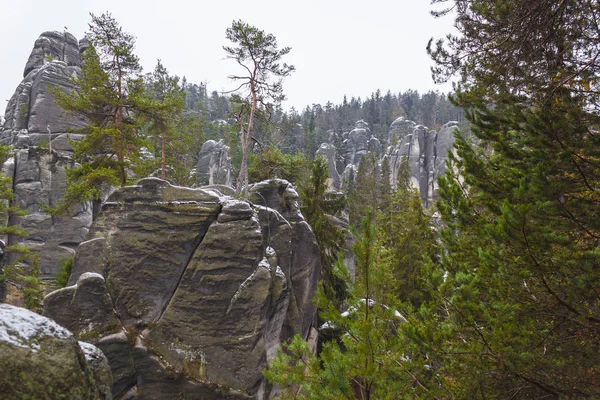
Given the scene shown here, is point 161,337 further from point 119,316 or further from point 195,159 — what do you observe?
point 195,159

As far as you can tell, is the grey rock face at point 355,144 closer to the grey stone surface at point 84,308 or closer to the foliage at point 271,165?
the foliage at point 271,165

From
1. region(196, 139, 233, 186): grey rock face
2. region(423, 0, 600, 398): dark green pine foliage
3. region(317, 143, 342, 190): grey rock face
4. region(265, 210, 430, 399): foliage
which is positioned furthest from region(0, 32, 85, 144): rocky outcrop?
region(317, 143, 342, 190): grey rock face

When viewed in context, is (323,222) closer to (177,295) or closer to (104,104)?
(177,295)

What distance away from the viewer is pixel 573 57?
4.88 m

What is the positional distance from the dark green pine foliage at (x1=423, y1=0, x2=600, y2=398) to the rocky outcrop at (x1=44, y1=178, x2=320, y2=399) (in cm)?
760

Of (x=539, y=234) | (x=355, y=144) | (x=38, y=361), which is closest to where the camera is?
(x=38, y=361)

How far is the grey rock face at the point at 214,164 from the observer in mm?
41438

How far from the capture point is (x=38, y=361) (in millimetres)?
3551

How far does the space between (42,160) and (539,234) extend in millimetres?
31702

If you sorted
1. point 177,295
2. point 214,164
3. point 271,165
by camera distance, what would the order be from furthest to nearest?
1. point 214,164
2. point 271,165
3. point 177,295

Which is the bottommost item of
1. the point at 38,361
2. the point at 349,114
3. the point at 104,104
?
the point at 38,361

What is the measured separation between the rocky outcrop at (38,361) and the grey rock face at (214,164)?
119 ft

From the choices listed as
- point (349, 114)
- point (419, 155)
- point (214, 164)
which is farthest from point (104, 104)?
point (349, 114)

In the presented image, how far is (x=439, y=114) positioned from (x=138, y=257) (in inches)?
3480
